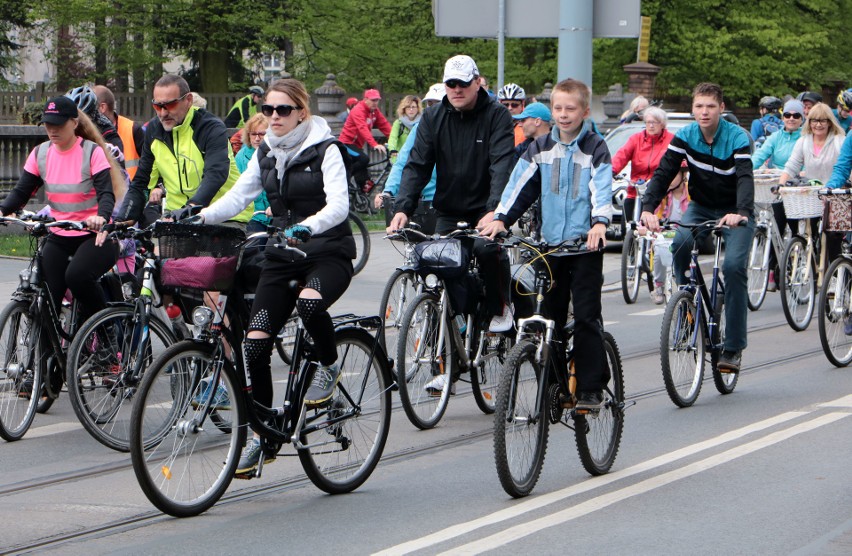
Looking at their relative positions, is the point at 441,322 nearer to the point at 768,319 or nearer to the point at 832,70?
the point at 768,319

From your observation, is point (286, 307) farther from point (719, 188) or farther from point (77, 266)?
point (719, 188)

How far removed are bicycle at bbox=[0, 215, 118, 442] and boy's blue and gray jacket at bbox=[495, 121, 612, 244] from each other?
2.37 meters

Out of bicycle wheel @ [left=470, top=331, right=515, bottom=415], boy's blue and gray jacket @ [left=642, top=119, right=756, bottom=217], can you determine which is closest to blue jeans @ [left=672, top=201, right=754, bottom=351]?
boy's blue and gray jacket @ [left=642, top=119, right=756, bottom=217]

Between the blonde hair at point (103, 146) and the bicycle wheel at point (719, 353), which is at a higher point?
the blonde hair at point (103, 146)

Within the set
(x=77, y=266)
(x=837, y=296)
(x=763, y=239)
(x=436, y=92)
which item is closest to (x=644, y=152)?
(x=763, y=239)

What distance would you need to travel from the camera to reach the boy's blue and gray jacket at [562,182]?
24.2 feet

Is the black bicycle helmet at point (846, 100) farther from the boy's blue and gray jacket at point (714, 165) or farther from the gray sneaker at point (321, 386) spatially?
the gray sneaker at point (321, 386)

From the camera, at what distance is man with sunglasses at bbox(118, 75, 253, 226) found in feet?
29.6

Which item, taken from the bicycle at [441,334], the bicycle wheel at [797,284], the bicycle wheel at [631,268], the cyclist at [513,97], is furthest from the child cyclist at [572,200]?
the bicycle wheel at [631,268]

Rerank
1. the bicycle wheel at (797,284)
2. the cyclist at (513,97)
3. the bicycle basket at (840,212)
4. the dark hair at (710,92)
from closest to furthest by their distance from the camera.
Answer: the dark hair at (710,92) < the bicycle basket at (840,212) < the bicycle wheel at (797,284) < the cyclist at (513,97)

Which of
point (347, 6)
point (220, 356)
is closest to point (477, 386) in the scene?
point (220, 356)

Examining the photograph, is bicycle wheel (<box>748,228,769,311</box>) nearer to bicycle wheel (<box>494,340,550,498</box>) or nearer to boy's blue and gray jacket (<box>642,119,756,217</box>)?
boy's blue and gray jacket (<box>642,119,756,217</box>)

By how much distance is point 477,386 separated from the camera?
8969 millimetres

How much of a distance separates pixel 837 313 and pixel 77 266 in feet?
18.0
